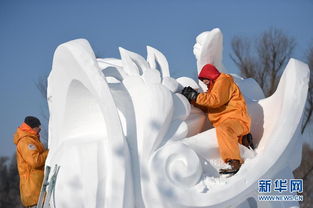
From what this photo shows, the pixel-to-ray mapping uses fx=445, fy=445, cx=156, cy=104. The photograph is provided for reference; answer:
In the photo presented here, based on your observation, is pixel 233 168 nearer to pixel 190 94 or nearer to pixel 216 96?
pixel 216 96

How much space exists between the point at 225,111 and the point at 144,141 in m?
1.00

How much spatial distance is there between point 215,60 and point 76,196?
2296 mm

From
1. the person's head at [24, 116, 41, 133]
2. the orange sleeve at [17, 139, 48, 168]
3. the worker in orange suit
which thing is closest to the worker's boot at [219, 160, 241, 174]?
the worker in orange suit

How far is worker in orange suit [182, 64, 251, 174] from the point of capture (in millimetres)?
4207

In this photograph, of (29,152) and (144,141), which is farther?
(29,152)

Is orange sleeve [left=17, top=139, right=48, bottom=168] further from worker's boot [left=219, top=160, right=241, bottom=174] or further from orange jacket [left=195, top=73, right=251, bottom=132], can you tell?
worker's boot [left=219, top=160, right=241, bottom=174]

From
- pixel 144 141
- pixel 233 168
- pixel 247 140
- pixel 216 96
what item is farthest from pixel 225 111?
pixel 144 141

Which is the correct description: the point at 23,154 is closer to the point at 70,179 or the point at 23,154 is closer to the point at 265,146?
the point at 70,179

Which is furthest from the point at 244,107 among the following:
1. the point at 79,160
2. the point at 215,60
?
→ the point at 79,160

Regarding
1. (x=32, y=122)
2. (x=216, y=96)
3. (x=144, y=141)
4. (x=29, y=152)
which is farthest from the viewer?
(x=32, y=122)

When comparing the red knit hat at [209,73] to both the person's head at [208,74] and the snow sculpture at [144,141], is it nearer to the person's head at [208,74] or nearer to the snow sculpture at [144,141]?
the person's head at [208,74]

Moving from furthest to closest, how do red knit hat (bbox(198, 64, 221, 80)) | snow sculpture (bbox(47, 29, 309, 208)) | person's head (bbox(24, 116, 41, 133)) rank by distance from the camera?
person's head (bbox(24, 116, 41, 133)) → red knit hat (bbox(198, 64, 221, 80)) → snow sculpture (bbox(47, 29, 309, 208))

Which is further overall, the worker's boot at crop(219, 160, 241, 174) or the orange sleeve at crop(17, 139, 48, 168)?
the orange sleeve at crop(17, 139, 48, 168)

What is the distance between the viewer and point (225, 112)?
177 inches
